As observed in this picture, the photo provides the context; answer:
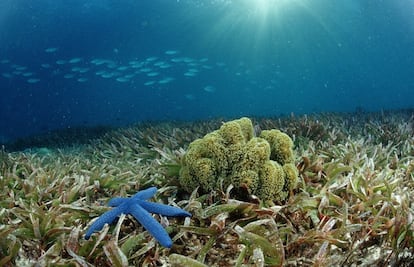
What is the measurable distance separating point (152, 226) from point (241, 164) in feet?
3.65

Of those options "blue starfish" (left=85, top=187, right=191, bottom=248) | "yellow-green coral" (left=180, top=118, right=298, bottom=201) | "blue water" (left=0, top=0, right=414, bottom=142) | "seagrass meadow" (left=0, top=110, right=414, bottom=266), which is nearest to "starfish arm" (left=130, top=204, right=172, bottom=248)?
"blue starfish" (left=85, top=187, right=191, bottom=248)

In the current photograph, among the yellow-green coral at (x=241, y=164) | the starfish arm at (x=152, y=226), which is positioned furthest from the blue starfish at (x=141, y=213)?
the yellow-green coral at (x=241, y=164)

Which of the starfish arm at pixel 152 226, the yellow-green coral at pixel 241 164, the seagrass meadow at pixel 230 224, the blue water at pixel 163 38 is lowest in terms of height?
the seagrass meadow at pixel 230 224

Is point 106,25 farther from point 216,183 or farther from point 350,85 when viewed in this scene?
point 350,85

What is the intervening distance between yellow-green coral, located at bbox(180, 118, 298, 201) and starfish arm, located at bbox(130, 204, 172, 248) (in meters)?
0.82

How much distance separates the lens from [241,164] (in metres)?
3.16

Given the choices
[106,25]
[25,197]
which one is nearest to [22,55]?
[106,25]

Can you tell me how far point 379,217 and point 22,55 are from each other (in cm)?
4375

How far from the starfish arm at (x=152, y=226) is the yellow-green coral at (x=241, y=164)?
818 millimetres

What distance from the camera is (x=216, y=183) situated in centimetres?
323

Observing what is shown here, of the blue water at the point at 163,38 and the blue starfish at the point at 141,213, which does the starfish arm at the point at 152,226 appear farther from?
A: the blue water at the point at 163,38

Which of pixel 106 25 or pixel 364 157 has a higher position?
pixel 106 25

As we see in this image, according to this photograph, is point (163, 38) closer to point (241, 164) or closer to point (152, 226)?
point (241, 164)

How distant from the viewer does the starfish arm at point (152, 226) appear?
228cm
